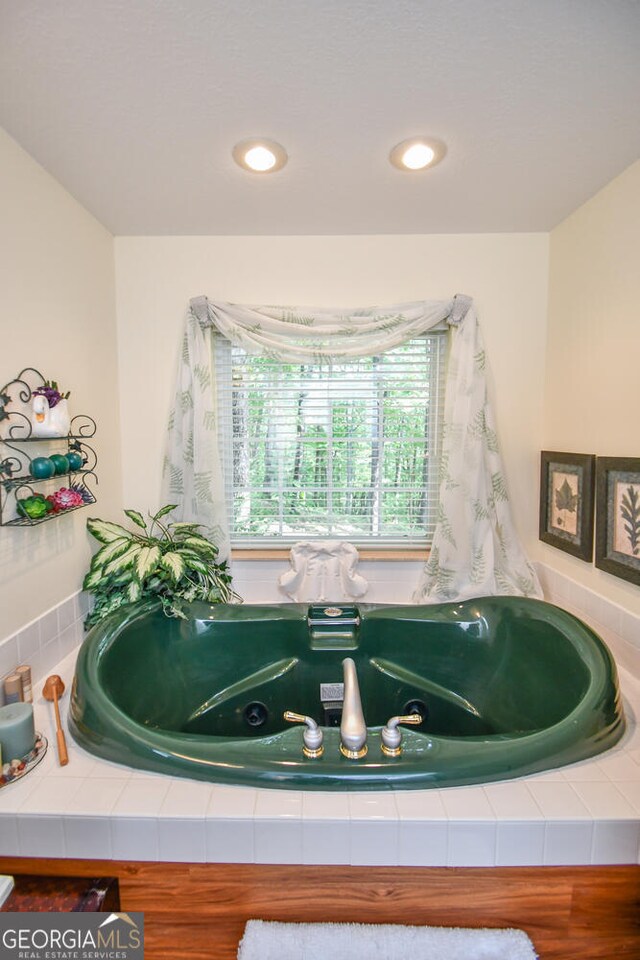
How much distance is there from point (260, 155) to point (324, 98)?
1.03 feet

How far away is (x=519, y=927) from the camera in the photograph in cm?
97

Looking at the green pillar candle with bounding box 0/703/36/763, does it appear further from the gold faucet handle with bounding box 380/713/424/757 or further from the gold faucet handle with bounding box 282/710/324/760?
the gold faucet handle with bounding box 380/713/424/757

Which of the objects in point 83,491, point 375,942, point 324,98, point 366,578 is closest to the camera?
point 375,942

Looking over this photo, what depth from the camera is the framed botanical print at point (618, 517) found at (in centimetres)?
150

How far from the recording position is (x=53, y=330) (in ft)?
5.20

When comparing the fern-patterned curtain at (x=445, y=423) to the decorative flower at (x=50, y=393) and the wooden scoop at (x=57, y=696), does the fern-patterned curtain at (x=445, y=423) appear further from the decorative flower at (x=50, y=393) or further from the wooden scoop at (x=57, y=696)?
the wooden scoop at (x=57, y=696)

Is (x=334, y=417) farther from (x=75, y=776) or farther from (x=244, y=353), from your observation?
(x=75, y=776)

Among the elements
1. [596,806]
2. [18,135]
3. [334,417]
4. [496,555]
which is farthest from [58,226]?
[596,806]

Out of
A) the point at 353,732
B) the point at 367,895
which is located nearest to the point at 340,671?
the point at 353,732

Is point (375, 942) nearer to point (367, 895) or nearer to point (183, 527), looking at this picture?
point (367, 895)

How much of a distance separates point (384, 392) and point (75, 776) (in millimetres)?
1848

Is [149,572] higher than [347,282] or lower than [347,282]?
lower

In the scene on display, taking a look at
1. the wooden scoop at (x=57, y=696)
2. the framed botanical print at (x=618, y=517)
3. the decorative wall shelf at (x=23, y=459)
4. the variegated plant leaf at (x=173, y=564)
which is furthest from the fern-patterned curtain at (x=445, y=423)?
the wooden scoop at (x=57, y=696)

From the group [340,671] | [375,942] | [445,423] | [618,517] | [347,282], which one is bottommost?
[375,942]
